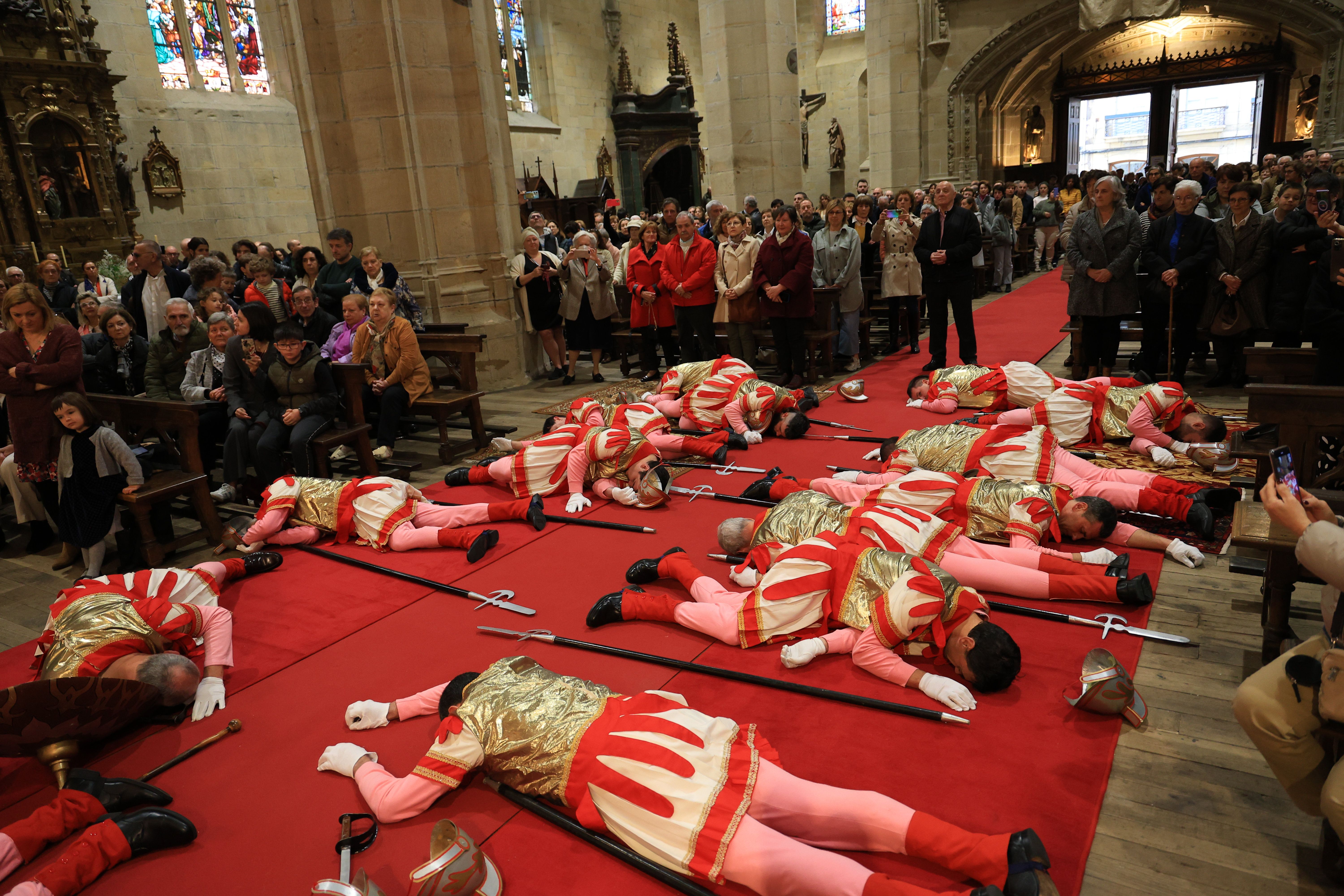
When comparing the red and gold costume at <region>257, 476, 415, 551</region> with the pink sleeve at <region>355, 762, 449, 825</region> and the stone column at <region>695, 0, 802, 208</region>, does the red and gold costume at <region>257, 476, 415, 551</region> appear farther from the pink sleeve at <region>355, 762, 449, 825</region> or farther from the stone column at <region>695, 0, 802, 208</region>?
the stone column at <region>695, 0, 802, 208</region>

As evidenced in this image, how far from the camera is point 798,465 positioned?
5.58m

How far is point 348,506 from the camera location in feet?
15.8

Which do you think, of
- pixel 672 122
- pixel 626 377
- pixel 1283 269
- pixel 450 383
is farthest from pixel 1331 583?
pixel 672 122

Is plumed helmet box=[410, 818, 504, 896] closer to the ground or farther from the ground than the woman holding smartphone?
closer to the ground

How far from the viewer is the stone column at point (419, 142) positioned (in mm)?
7750

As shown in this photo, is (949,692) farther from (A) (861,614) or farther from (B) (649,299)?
(B) (649,299)

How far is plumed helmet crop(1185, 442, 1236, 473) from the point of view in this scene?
4668 millimetres

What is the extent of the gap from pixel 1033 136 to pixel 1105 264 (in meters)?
17.3

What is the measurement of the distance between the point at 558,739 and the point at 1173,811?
1.79 metres

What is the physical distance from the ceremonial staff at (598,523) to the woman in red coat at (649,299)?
3746mm

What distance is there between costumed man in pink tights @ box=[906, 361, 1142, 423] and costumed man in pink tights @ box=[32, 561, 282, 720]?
16.5 feet

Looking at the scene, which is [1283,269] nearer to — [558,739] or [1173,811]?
[1173,811]

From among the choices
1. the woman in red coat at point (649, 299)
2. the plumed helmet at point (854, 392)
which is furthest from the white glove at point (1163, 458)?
the woman in red coat at point (649, 299)

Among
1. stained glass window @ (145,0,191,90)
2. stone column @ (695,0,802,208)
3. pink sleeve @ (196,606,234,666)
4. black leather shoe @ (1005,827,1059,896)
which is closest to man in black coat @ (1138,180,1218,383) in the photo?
stone column @ (695,0,802,208)
